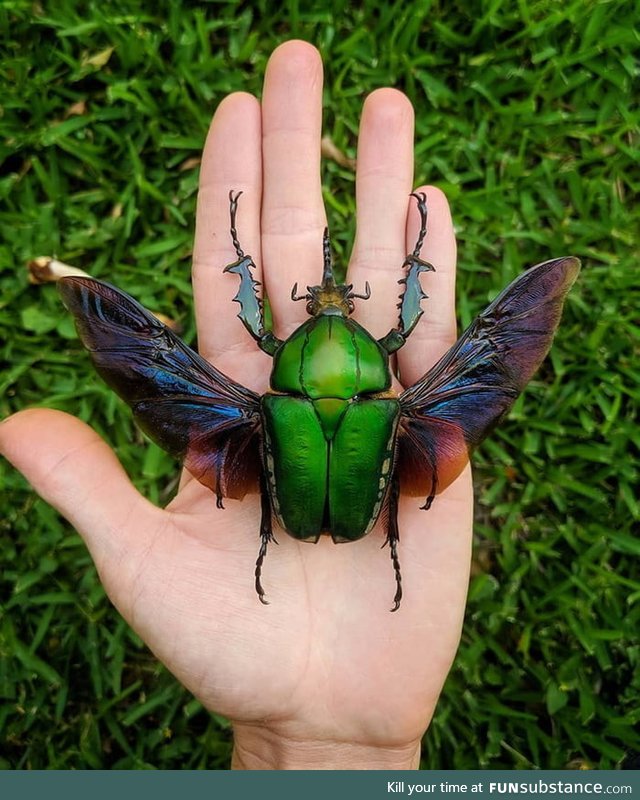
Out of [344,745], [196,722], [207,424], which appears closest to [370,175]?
[207,424]

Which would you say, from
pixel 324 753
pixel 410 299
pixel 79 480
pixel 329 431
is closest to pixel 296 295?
pixel 410 299

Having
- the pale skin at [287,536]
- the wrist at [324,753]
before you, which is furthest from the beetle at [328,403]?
the wrist at [324,753]

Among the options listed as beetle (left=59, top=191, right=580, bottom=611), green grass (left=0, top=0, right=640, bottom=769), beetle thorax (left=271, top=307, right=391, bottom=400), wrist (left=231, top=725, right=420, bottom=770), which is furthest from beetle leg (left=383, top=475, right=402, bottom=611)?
green grass (left=0, top=0, right=640, bottom=769)

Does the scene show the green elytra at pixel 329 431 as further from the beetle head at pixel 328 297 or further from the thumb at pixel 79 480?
the thumb at pixel 79 480

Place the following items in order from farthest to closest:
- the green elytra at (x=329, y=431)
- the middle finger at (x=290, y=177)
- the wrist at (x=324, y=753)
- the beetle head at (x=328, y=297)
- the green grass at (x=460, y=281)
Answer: the green grass at (x=460, y=281)
the middle finger at (x=290, y=177)
the wrist at (x=324, y=753)
the beetle head at (x=328, y=297)
the green elytra at (x=329, y=431)

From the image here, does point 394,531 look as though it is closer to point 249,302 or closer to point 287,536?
point 287,536

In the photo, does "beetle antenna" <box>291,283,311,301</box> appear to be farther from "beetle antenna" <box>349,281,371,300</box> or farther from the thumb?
the thumb
